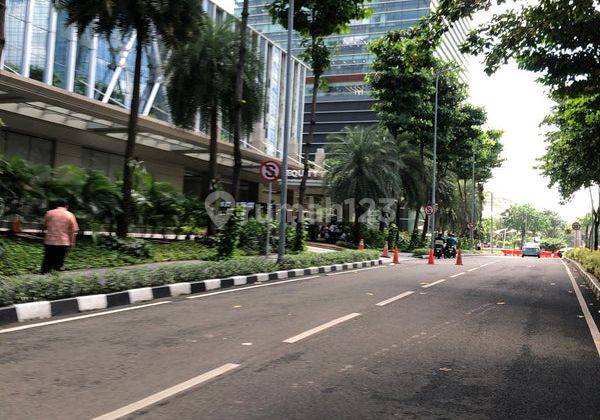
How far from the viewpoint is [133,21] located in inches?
615

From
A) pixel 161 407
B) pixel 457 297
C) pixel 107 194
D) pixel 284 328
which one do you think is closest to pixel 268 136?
pixel 107 194

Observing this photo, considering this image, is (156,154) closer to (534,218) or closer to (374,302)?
(374,302)

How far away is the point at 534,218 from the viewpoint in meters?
114

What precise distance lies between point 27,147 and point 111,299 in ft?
61.8

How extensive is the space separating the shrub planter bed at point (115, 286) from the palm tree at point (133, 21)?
478 centimetres

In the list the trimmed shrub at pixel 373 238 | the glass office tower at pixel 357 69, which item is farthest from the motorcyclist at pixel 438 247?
the glass office tower at pixel 357 69

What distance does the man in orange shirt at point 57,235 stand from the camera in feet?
35.0

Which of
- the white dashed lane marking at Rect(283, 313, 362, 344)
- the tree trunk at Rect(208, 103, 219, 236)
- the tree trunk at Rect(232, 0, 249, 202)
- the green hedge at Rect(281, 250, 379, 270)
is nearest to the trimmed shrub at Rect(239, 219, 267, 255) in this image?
the tree trunk at Rect(208, 103, 219, 236)

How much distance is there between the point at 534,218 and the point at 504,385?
4656 inches

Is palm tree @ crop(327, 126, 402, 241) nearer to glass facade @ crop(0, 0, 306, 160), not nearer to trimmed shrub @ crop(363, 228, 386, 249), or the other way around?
trimmed shrub @ crop(363, 228, 386, 249)

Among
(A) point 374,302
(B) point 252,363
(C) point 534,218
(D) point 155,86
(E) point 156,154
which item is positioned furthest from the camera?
(C) point 534,218

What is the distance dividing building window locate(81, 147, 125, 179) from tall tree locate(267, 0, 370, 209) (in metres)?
12.4

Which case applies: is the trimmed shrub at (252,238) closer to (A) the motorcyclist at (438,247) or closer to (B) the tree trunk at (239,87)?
(B) the tree trunk at (239,87)

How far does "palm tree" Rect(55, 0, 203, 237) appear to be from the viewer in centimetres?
1490
